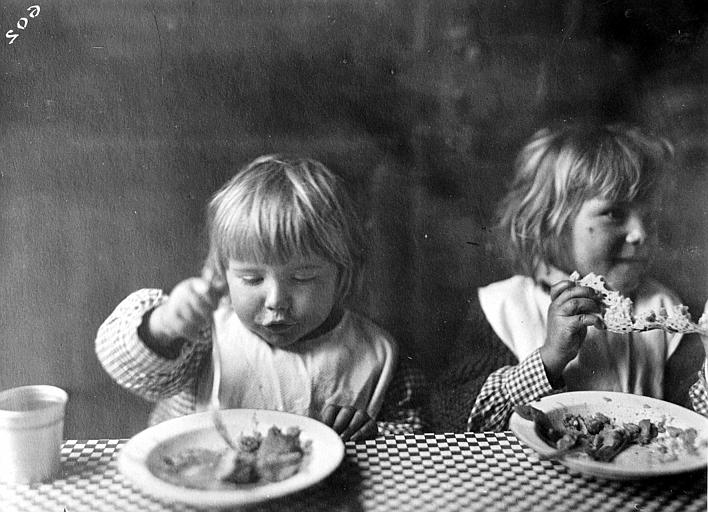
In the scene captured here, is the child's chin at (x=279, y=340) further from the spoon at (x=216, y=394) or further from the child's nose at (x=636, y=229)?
the child's nose at (x=636, y=229)

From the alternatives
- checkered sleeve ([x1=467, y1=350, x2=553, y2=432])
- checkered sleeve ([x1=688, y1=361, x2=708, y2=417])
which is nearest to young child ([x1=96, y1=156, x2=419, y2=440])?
checkered sleeve ([x1=467, y1=350, x2=553, y2=432])

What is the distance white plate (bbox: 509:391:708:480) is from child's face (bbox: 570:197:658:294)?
200 millimetres

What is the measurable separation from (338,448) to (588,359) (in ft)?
1.55

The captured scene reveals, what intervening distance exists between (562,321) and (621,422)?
20cm

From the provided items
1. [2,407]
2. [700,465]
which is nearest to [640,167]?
[700,465]

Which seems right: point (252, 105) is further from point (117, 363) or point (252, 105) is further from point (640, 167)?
point (640, 167)

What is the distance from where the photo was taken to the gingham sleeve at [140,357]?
49.3 inches

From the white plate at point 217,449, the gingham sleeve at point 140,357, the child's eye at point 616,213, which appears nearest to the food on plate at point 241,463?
the white plate at point 217,449

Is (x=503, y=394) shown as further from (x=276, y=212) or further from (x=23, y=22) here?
(x=23, y=22)

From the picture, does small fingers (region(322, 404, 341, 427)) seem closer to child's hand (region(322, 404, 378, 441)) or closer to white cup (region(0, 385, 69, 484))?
child's hand (region(322, 404, 378, 441))

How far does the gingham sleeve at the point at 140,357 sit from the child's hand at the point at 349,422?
234mm

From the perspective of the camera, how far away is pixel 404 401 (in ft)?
4.27

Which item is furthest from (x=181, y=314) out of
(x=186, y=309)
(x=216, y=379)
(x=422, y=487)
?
(x=422, y=487)

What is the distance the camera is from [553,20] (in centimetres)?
128
